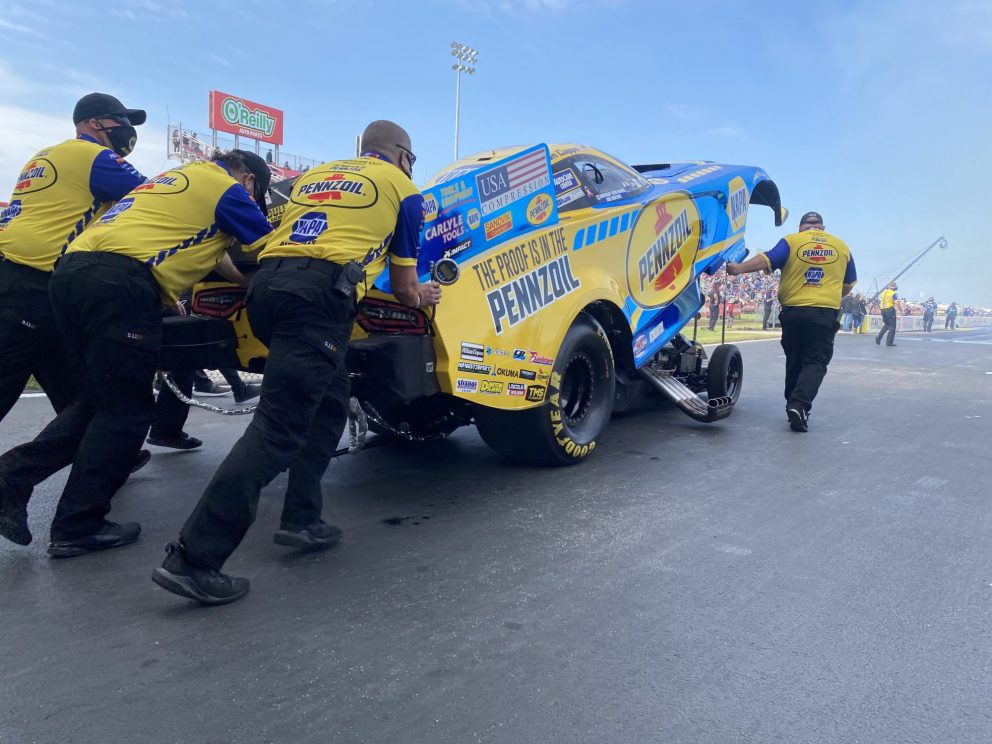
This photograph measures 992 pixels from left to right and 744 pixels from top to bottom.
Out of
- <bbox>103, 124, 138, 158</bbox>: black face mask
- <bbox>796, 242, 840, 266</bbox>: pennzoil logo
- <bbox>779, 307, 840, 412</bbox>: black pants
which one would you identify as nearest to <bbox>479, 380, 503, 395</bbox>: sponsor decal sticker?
<bbox>103, 124, 138, 158</bbox>: black face mask

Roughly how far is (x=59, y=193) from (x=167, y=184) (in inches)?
26.5

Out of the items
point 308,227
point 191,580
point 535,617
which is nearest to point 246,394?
point 308,227

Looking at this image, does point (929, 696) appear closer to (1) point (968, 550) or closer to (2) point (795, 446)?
(1) point (968, 550)

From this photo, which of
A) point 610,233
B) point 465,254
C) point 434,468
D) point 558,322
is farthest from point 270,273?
point 610,233

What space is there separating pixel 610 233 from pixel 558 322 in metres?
0.96

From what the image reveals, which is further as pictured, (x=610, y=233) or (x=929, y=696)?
(x=610, y=233)

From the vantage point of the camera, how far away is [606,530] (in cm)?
381

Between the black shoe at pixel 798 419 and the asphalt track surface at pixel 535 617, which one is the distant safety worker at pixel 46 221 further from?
the black shoe at pixel 798 419

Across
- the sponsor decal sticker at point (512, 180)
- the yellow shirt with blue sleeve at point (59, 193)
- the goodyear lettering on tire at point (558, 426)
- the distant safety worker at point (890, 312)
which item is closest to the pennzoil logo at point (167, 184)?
the yellow shirt with blue sleeve at point (59, 193)

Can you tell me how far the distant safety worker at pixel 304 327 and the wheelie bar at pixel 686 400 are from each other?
319 centimetres

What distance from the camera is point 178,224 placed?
3.31 metres

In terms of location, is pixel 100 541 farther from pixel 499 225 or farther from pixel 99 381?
pixel 499 225

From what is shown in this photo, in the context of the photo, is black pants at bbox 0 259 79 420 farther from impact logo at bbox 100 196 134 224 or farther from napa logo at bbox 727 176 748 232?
napa logo at bbox 727 176 748 232

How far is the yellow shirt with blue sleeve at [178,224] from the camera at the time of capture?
10.6ft
